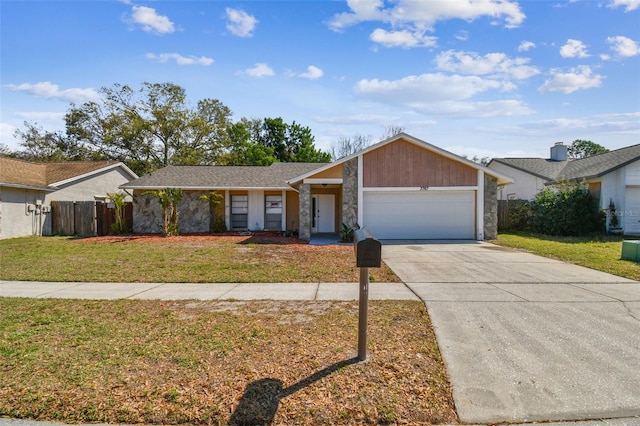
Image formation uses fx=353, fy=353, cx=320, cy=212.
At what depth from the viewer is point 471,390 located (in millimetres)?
3375

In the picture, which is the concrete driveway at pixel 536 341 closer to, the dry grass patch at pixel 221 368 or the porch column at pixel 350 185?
the dry grass patch at pixel 221 368

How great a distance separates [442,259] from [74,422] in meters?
9.62

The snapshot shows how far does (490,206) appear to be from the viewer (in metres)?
15.5

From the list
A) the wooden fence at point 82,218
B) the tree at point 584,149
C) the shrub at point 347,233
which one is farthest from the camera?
the tree at point 584,149

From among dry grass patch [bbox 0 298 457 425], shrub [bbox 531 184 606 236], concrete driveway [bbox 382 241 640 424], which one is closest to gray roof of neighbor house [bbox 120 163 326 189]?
shrub [bbox 531 184 606 236]

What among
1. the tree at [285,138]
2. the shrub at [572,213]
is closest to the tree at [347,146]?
the tree at [285,138]

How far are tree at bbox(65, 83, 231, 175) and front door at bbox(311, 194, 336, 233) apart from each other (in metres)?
19.8

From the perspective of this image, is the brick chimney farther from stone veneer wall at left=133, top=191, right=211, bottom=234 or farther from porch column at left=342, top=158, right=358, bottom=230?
stone veneer wall at left=133, top=191, right=211, bottom=234

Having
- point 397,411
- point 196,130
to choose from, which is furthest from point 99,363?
point 196,130

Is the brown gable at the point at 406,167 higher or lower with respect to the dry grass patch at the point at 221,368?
higher

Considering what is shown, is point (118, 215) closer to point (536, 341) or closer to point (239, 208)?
point (239, 208)

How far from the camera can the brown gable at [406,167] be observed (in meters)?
15.2

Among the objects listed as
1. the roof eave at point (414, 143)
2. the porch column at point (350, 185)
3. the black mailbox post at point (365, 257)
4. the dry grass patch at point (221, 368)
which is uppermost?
the roof eave at point (414, 143)

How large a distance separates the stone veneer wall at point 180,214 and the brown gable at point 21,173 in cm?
492
